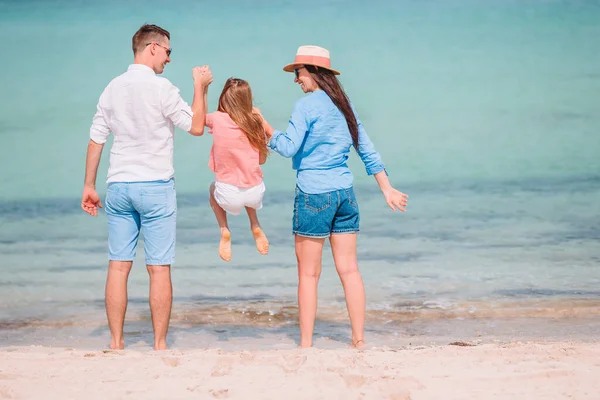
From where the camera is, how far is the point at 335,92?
3.96 m

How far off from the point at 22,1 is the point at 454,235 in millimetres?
12539

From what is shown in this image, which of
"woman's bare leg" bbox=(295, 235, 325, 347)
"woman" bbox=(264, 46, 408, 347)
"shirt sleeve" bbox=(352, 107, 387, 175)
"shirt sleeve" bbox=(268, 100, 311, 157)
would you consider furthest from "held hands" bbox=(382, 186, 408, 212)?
"shirt sleeve" bbox=(268, 100, 311, 157)

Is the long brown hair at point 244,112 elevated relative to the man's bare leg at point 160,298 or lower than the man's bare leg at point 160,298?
elevated

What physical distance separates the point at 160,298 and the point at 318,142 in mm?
1062

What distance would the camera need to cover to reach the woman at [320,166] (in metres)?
3.89

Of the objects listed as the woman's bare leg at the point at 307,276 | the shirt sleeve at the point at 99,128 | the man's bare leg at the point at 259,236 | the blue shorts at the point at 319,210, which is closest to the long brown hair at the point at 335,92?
the blue shorts at the point at 319,210

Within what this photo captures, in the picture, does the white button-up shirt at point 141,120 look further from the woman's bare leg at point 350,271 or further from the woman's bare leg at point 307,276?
the woman's bare leg at point 350,271

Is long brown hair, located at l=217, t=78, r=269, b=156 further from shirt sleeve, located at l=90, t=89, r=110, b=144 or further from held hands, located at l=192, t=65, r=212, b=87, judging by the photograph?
shirt sleeve, located at l=90, t=89, r=110, b=144

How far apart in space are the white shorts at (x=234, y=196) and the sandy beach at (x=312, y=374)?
2.58ft

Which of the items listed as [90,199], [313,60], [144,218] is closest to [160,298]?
[144,218]

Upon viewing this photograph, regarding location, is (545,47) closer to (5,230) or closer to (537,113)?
(537,113)

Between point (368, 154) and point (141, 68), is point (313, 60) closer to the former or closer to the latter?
point (368, 154)

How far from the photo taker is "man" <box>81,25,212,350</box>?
12.3ft

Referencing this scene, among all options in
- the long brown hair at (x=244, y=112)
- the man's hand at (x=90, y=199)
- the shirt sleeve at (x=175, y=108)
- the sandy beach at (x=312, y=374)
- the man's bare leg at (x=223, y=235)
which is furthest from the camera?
the man's bare leg at (x=223, y=235)
